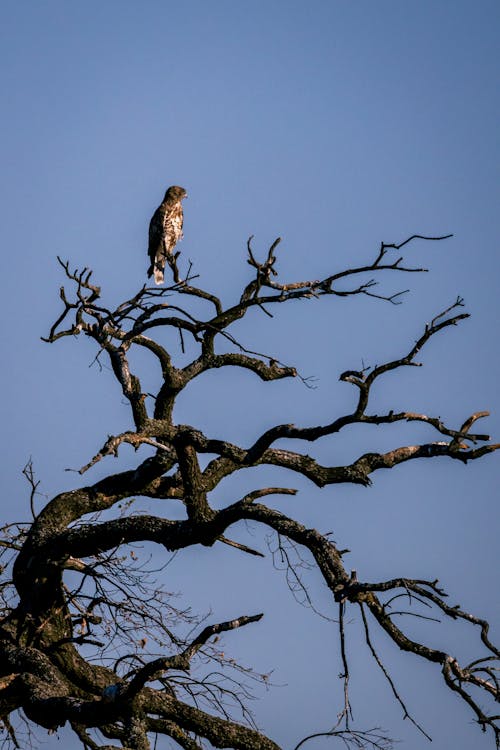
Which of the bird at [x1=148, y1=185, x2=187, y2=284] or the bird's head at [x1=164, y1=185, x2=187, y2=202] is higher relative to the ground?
the bird's head at [x1=164, y1=185, x2=187, y2=202]

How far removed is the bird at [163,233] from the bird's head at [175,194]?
1 centimetres

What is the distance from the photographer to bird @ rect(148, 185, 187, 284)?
12.2 m

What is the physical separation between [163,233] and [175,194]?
77 centimetres

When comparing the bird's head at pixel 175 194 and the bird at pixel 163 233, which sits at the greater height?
the bird's head at pixel 175 194

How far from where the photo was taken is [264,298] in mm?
8203

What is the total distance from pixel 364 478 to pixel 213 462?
1.06 m

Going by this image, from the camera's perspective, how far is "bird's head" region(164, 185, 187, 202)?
12.8m

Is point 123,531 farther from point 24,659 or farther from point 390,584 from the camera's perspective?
point 390,584

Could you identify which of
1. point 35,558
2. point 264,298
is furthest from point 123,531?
point 264,298

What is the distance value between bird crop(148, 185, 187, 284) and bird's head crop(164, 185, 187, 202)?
1cm

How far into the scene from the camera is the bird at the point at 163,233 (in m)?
12.2

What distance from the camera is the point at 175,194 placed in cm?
1286

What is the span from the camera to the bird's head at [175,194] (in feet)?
42.0

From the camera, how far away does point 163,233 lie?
12250 mm
